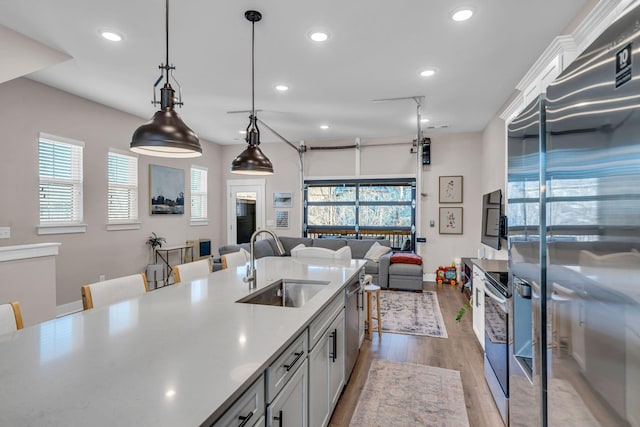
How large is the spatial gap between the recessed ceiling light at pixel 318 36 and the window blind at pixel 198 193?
4.82 m

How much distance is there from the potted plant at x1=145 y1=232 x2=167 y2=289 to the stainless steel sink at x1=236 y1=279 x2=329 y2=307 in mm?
3978

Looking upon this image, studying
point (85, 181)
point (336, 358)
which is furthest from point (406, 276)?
point (85, 181)

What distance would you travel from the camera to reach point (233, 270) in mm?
2822

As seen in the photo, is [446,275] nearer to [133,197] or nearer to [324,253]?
[324,253]

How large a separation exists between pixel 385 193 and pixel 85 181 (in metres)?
5.39

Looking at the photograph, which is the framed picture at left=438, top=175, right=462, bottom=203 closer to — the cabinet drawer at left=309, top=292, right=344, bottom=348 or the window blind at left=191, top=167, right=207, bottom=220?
the cabinet drawer at left=309, top=292, right=344, bottom=348

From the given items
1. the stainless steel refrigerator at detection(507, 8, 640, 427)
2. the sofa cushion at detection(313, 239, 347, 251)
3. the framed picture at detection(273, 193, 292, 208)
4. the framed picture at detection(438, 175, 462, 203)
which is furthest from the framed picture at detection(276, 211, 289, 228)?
the stainless steel refrigerator at detection(507, 8, 640, 427)

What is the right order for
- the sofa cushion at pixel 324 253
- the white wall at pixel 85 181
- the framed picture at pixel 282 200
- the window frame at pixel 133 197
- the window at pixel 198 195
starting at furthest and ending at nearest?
the framed picture at pixel 282 200
the window at pixel 198 195
the window frame at pixel 133 197
the white wall at pixel 85 181
the sofa cushion at pixel 324 253

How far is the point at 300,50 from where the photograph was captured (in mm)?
3209

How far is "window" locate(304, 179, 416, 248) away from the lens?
→ 6.96 metres

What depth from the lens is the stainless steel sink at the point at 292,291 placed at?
2371 millimetres

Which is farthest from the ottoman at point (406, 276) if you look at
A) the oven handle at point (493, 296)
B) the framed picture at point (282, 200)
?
the oven handle at point (493, 296)

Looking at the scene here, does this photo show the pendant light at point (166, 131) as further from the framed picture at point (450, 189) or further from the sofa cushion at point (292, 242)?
the framed picture at point (450, 189)

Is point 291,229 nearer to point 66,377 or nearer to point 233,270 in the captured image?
point 233,270
